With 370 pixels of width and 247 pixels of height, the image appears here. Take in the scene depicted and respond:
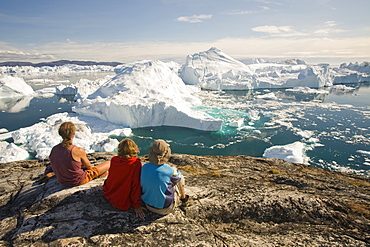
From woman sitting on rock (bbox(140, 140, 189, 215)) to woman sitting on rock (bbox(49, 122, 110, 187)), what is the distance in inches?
33.5

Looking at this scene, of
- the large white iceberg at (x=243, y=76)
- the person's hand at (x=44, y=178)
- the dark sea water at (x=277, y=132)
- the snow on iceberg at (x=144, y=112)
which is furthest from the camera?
the large white iceberg at (x=243, y=76)

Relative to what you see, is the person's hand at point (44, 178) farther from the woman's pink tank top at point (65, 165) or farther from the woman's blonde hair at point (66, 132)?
the woman's blonde hair at point (66, 132)

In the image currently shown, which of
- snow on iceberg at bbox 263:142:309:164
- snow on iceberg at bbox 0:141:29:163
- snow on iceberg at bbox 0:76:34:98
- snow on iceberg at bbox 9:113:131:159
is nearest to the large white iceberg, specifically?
snow on iceberg at bbox 9:113:131:159

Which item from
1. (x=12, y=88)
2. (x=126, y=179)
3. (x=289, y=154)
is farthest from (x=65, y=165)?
(x=12, y=88)

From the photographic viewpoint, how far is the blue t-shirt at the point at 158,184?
6.26 ft

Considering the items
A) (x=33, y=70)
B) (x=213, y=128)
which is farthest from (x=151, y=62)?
(x=33, y=70)

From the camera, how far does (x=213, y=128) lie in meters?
15.3

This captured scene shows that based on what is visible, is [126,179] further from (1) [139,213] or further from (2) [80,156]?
(2) [80,156]

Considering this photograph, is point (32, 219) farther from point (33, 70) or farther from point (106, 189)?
point (33, 70)

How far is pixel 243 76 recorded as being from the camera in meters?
39.8

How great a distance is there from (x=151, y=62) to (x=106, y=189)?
85.5 ft

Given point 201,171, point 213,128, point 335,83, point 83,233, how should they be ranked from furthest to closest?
point 335,83 < point 213,128 < point 201,171 < point 83,233

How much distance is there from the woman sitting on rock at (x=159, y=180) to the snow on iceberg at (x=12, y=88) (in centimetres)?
3613

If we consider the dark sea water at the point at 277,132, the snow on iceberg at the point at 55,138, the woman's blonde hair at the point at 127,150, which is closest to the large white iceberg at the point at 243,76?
the dark sea water at the point at 277,132
